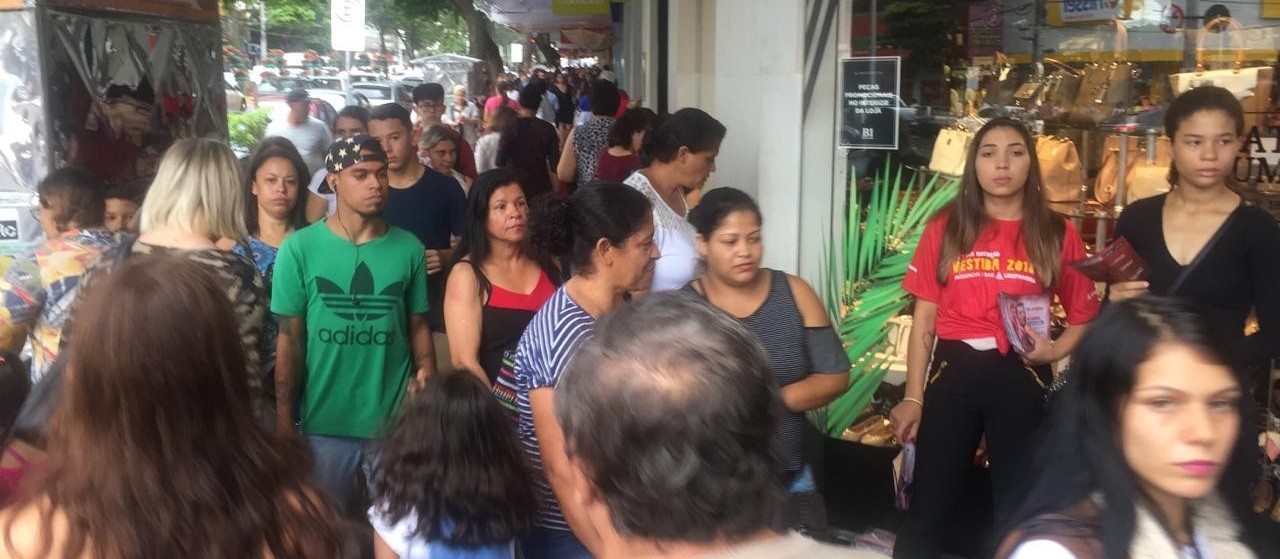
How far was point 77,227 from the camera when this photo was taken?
4938 mm

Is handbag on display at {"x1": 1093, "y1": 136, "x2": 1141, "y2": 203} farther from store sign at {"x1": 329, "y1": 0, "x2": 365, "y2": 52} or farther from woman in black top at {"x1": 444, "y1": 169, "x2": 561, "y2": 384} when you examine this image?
store sign at {"x1": 329, "y1": 0, "x2": 365, "y2": 52}

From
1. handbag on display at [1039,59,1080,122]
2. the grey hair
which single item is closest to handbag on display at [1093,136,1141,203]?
handbag on display at [1039,59,1080,122]

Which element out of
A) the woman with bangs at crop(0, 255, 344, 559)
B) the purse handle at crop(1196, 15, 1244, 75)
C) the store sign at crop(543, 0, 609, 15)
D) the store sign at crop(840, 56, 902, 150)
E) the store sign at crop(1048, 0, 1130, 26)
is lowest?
the woman with bangs at crop(0, 255, 344, 559)

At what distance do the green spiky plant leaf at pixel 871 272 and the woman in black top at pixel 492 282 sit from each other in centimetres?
231

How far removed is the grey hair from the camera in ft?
5.49

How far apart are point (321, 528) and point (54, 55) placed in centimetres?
447

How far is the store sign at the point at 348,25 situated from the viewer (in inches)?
537

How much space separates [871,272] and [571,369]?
14.5 feet

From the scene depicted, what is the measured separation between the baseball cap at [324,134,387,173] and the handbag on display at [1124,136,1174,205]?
3.47 m

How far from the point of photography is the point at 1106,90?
5762 millimetres

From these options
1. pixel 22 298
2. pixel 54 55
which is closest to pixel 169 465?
pixel 22 298

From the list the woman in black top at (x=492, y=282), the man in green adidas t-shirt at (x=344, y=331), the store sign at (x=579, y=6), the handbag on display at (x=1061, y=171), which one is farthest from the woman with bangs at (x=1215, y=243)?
the store sign at (x=579, y=6)

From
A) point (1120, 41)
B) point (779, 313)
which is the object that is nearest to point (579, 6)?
point (1120, 41)

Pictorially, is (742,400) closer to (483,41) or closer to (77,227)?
(77,227)
